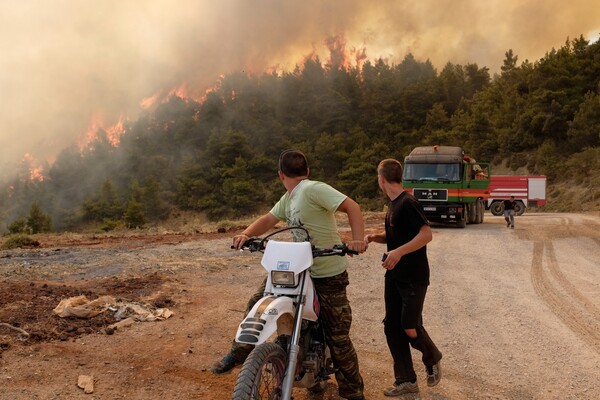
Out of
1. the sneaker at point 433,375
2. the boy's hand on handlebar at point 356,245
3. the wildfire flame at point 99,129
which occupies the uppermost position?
the wildfire flame at point 99,129

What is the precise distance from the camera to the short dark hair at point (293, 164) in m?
4.30

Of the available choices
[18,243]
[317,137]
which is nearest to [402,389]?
[18,243]

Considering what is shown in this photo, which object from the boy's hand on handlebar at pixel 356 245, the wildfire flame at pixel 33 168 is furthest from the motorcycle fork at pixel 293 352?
the wildfire flame at pixel 33 168

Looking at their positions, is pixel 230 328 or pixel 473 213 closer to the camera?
pixel 230 328

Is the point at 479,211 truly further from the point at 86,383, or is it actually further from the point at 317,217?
the point at 86,383

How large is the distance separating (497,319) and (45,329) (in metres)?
5.95

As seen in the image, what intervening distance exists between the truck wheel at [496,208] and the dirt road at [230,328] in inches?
886

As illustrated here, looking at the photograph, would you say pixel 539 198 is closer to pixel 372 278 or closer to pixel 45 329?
pixel 372 278

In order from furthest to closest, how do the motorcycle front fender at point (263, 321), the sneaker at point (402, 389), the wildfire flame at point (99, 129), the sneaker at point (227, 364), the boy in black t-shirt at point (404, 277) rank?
1. the wildfire flame at point (99, 129)
2. the sneaker at point (402, 389)
3. the boy in black t-shirt at point (404, 277)
4. the sneaker at point (227, 364)
5. the motorcycle front fender at point (263, 321)

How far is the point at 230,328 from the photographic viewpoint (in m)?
6.85

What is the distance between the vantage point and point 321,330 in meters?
4.38

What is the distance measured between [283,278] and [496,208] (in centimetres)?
3453

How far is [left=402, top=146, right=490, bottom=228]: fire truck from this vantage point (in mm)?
22125

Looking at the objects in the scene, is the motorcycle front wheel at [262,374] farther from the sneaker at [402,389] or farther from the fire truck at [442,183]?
the fire truck at [442,183]
